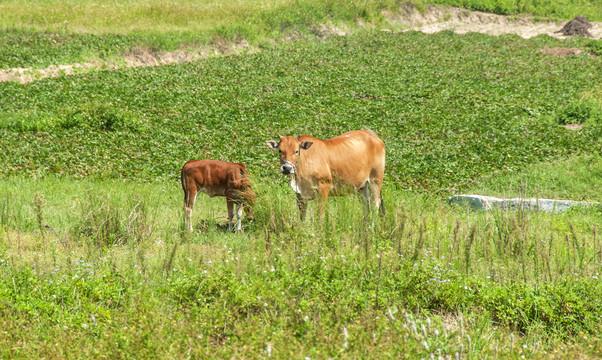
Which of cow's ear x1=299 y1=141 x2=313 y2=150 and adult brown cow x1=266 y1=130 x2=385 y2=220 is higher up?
cow's ear x1=299 y1=141 x2=313 y2=150

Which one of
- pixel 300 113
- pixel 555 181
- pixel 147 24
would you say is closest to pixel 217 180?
pixel 555 181

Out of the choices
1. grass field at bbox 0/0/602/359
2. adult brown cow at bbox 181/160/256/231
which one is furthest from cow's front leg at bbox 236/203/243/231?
adult brown cow at bbox 181/160/256/231

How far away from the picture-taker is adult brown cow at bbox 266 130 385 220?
31.4 feet

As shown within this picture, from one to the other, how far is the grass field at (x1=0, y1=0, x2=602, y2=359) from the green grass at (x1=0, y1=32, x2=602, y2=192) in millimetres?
103

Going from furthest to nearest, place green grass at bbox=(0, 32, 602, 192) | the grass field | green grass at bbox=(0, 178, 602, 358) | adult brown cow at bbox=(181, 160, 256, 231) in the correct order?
green grass at bbox=(0, 32, 602, 192) → adult brown cow at bbox=(181, 160, 256, 231) → the grass field → green grass at bbox=(0, 178, 602, 358)

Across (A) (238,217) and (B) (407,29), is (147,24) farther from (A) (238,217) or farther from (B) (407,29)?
(A) (238,217)

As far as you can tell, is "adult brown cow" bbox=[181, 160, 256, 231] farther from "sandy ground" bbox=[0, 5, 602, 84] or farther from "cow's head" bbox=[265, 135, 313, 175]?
"sandy ground" bbox=[0, 5, 602, 84]

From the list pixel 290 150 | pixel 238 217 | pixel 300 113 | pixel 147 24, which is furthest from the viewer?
pixel 147 24

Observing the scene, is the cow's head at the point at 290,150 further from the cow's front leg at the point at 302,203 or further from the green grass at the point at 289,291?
the green grass at the point at 289,291

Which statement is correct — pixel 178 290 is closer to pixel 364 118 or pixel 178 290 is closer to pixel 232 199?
pixel 232 199

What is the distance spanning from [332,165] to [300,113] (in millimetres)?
9602

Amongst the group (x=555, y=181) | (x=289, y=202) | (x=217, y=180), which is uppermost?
(x=217, y=180)

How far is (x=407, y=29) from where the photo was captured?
3978 cm

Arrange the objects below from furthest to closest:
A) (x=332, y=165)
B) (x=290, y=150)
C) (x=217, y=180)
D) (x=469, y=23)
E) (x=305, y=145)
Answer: (x=469, y=23) → (x=332, y=165) → (x=217, y=180) → (x=305, y=145) → (x=290, y=150)
